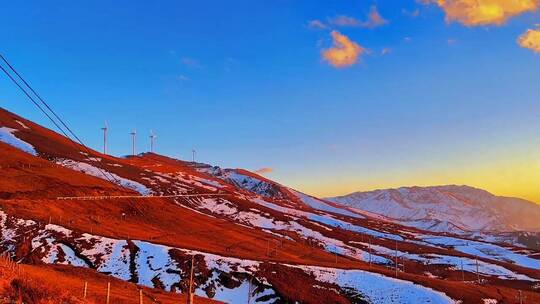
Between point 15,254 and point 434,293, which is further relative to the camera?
point 434,293

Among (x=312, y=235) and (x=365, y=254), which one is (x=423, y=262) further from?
(x=312, y=235)

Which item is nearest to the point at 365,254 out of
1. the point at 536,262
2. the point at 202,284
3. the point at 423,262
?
the point at 423,262

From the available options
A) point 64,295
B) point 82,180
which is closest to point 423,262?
point 82,180

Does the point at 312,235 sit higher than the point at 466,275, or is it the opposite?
the point at 312,235

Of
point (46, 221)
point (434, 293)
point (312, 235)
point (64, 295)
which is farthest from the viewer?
point (312, 235)

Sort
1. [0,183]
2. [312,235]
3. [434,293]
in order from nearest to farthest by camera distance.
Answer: [434,293]
[0,183]
[312,235]

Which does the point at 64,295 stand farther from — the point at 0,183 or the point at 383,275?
the point at 0,183

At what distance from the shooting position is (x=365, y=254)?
16850 cm

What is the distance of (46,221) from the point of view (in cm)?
→ 10000

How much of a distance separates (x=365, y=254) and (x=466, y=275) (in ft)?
113

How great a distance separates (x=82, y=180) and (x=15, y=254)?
7954cm

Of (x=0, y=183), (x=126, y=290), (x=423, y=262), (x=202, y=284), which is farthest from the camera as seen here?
(x=423, y=262)

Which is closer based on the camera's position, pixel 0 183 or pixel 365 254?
pixel 0 183

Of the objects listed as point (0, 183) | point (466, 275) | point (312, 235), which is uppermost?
point (0, 183)
